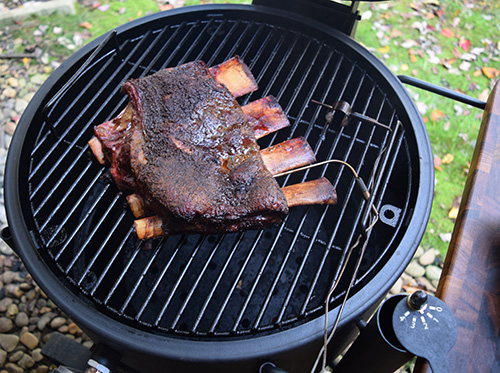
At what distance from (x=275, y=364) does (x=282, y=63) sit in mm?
1817

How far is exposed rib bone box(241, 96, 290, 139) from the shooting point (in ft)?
7.36

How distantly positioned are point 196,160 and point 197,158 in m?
0.01

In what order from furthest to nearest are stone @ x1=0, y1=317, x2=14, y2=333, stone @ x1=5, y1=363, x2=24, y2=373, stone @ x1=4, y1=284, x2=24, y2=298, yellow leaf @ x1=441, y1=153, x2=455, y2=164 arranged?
yellow leaf @ x1=441, y1=153, x2=455, y2=164, stone @ x1=4, y1=284, x2=24, y2=298, stone @ x1=0, y1=317, x2=14, y2=333, stone @ x1=5, y1=363, x2=24, y2=373

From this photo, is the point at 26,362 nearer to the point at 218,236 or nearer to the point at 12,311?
the point at 12,311

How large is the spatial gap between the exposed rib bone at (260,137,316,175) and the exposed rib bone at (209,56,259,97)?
45cm

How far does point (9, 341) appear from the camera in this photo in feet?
9.07

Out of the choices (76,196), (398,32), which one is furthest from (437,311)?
(398,32)

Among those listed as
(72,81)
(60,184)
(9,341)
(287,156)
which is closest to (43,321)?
(9,341)

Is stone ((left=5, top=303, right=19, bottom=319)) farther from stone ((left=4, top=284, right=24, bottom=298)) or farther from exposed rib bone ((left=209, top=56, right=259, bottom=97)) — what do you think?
exposed rib bone ((left=209, top=56, right=259, bottom=97))

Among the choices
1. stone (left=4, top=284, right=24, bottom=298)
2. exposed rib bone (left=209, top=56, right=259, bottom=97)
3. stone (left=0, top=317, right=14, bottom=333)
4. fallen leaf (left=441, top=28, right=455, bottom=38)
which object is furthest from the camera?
fallen leaf (left=441, top=28, right=455, bottom=38)

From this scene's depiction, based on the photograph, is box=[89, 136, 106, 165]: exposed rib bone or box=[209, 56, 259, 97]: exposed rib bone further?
box=[209, 56, 259, 97]: exposed rib bone

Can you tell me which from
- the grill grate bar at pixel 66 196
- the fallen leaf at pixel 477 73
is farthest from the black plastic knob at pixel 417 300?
the fallen leaf at pixel 477 73

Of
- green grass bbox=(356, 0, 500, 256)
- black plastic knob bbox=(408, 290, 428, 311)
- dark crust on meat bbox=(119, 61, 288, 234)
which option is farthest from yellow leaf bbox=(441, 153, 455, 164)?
black plastic knob bbox=(408, 290, 428, 311)

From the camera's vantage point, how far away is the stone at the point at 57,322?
9.41ft
